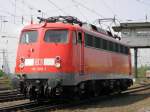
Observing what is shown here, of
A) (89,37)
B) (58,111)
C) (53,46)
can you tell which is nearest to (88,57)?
(89,37)

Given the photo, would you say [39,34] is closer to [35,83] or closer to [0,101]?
[35,83]

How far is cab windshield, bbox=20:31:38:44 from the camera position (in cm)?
1850

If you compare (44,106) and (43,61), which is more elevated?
(43,61)

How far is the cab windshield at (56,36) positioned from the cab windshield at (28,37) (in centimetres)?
50

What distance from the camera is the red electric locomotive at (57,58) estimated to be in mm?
17484

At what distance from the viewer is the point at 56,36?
60.1 ft

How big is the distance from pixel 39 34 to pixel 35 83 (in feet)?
7.01

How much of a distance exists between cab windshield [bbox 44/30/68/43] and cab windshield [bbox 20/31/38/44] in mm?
502

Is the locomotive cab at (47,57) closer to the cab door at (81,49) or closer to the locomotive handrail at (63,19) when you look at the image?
the cab door at (81,49)

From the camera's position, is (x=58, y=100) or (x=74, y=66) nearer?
(x=74, y=66)

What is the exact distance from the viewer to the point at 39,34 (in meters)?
18.4

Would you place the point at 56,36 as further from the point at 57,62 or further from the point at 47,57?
the point at 57,62

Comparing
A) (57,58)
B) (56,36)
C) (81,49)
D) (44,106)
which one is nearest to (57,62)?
(57,58)

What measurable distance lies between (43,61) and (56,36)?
128cm
